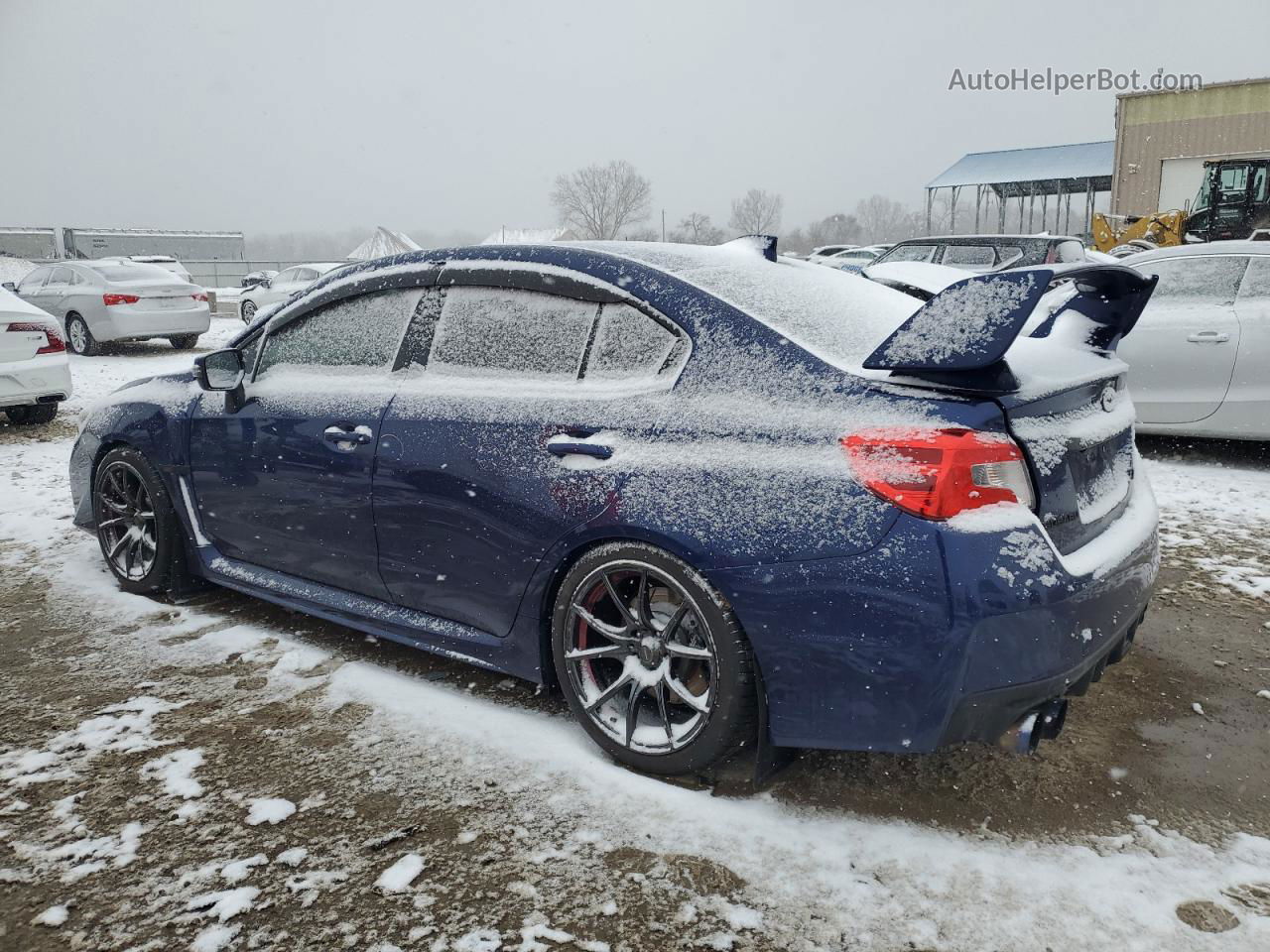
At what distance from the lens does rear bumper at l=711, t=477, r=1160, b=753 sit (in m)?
2.14

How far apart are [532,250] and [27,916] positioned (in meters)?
2.24

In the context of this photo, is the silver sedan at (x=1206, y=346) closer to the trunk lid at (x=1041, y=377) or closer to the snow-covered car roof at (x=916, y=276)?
the snow-covered car roof at (x=916, y=276)

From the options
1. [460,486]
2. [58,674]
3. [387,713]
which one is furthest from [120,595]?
[460,486]

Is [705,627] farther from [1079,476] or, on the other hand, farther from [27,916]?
[27,916]

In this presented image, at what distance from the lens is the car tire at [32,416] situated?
29.2 ft

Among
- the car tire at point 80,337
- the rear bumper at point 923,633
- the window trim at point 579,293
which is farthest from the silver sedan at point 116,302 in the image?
the rear bumper at point 923,633

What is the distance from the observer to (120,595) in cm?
430

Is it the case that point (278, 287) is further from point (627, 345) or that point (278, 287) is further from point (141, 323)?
point (627, 345)

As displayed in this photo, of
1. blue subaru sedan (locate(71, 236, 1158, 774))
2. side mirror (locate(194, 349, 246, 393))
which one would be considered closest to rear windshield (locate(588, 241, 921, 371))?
blue subaru sedan (locate(71, 236, 1158, 774))

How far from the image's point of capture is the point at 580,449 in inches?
104

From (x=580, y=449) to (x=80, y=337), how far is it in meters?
14.5

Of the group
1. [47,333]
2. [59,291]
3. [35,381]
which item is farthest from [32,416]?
[59,291]

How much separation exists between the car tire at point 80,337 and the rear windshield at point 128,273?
0.79 meters

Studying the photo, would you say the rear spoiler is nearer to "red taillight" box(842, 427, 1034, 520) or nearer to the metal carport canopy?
"red taillight" box(842, 427, 1034, 520)
